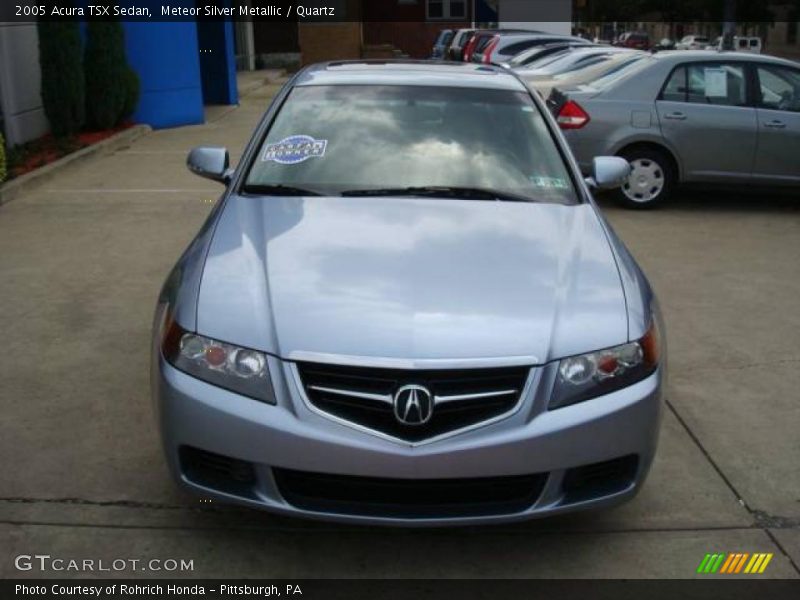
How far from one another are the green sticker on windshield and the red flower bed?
7.30 meters

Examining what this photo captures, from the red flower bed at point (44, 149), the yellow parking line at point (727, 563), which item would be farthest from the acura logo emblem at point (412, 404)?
the red flower bed at point (44, 149)

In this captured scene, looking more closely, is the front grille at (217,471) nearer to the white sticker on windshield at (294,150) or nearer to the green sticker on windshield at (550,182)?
the white sticker on windshield at (294,150)

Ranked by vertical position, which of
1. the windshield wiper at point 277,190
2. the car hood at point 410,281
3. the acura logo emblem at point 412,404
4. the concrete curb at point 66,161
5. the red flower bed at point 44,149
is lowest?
the concrete curb at point 66,161

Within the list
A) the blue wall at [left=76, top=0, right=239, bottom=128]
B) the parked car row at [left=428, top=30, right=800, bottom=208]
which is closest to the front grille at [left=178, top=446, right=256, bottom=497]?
the parked car row at [left=428, top=30, right=800, bottom=208]

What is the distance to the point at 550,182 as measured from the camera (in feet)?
13.8

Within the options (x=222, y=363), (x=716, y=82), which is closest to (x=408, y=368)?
(x=222, y=363)

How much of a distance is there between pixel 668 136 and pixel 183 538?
6.92 metres

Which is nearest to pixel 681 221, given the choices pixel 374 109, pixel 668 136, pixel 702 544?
pixel 668 136

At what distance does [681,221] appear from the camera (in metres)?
8.58

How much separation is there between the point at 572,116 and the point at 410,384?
655 cm

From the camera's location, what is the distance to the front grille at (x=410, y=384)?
9.31 feet

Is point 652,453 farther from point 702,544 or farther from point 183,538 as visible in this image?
point 183,538

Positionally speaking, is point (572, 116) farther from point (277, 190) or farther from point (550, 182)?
point (277, 190)

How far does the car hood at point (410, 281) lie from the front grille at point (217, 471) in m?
0.40
